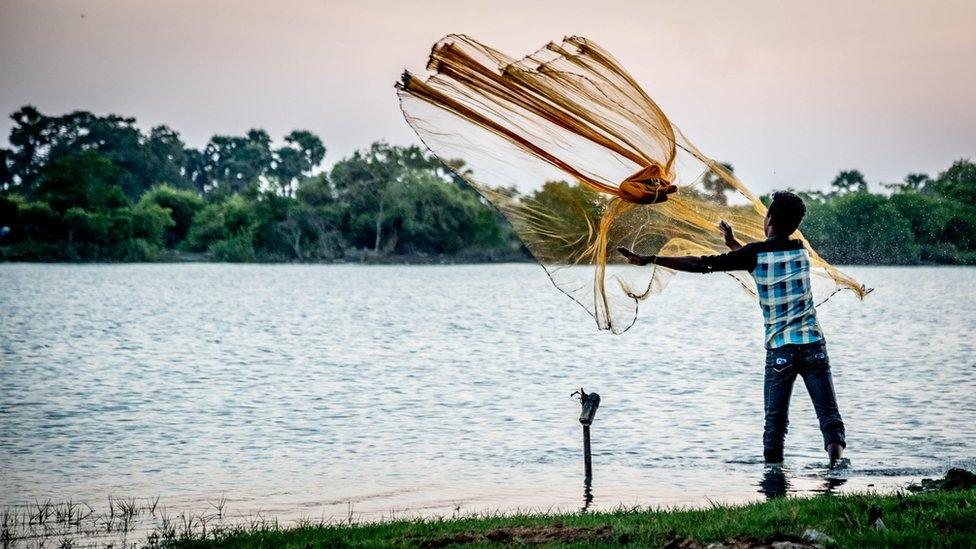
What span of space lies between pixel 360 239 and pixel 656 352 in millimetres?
100203

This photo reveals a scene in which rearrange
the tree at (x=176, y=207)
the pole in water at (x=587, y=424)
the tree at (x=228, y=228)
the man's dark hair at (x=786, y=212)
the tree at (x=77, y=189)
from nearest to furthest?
1. the man's dark hair at (x=786, y=212)
2. the pole in water at (x=587, y=424)
3. the tree at (x=77, y=189)
4. the tree at (x=228, y=228)
5. the tree at (x=176, y=207)

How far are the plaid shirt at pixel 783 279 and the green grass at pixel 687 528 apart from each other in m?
1.45

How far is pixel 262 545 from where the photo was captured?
8.62 m

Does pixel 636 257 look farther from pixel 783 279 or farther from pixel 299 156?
pixel 299 156

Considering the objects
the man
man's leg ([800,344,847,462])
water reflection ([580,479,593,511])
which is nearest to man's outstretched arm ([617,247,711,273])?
the man

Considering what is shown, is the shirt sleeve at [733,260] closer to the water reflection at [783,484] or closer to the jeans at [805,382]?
the jeans at [805,382]

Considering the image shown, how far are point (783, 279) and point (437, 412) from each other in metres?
11.5

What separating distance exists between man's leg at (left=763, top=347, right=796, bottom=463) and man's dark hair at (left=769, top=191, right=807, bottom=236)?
3.40ft

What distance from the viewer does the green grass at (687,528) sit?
766 cm

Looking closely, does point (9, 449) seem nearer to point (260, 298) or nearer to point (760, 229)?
point (760, 229)

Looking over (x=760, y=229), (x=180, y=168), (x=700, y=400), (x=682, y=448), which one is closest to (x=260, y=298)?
(x=700, y=400)

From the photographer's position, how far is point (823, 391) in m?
9.31

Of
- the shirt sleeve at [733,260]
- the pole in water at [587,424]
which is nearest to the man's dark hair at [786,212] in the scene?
the shirt sleeve at [733,260]

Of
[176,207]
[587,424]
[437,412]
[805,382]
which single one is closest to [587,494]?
[587,424]
